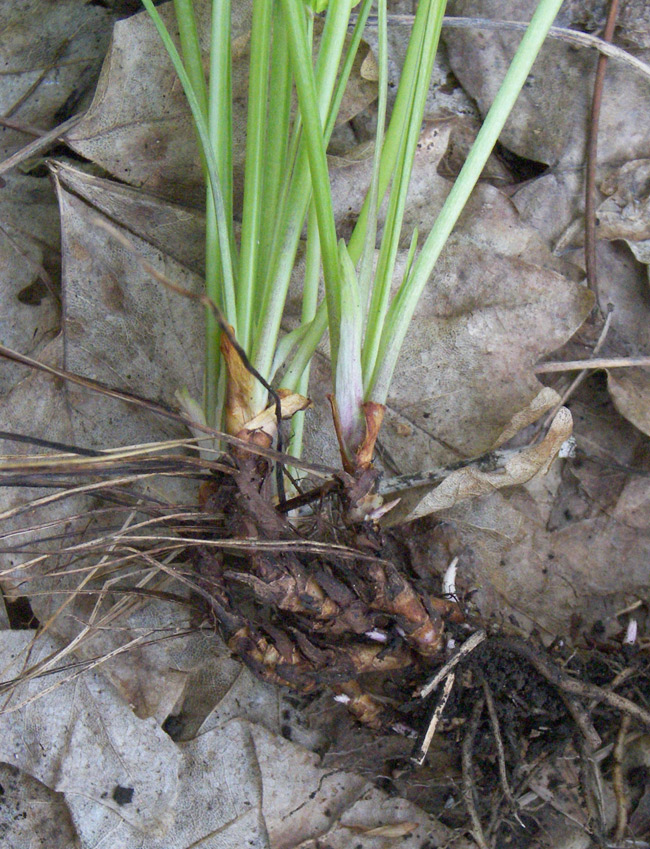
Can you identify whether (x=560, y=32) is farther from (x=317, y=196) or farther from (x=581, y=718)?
(x=581, y=718)

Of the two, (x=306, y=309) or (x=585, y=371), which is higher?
(x=306, y=309)

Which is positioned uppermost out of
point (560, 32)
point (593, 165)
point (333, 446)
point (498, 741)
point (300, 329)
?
point (560, 32)

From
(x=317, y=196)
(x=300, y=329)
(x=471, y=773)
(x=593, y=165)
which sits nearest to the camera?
(x=317, y=196)


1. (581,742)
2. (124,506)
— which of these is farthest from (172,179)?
(581,742)

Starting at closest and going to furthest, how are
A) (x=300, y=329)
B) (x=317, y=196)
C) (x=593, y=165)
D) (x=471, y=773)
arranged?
(x=317, y=196), (x=300, y=329), (x=471, y=773), (x=593, y=165)

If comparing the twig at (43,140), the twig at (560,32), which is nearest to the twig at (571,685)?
the twig at (560,32)

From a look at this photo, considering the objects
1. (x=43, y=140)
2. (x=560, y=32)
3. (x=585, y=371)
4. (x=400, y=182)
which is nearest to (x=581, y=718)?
(x=585, y=371)

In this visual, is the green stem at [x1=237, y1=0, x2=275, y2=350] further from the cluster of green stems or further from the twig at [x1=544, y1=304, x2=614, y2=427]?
the twig at [x1=544, y1=304, x2=614, y2=427]

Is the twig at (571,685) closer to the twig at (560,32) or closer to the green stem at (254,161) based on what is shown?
the green stem at (254,161)

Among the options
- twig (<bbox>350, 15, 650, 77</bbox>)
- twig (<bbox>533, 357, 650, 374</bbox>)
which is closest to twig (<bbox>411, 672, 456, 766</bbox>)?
twig (<bbox>533, 357, 650, 374</bbox>)
